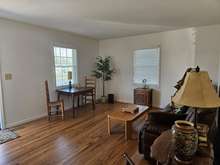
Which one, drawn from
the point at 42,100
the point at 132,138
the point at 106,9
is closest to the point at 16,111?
the point at 42,100

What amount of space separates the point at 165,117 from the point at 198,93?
1331 mm

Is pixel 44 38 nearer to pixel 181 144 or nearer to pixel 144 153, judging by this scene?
pixel 144 153

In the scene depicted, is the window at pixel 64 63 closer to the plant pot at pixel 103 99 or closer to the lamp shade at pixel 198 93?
the plant pot at pixel 103 99

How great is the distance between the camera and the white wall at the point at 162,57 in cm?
454

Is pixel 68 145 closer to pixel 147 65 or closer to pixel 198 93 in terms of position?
pixel 198 93

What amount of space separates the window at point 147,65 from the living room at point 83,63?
5 cm

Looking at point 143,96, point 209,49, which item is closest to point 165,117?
point 143,96

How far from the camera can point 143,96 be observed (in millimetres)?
5082

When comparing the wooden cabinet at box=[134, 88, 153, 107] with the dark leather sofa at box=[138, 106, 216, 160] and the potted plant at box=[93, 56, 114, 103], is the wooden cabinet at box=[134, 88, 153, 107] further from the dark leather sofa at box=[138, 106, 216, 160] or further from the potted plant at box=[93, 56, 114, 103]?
the dark leather sofa at box=[138, 106, 216, 160]

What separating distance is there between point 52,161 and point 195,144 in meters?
2.04

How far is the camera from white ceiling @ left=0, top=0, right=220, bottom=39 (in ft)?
8.50

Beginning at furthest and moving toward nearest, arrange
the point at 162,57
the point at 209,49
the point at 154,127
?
the point at 162,57 → the point at 209,49 → the point at 154,127

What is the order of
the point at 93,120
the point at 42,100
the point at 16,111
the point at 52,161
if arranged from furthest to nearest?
the point at 42,100
the point at 93,120
the point at 16,111
the point at 52,161

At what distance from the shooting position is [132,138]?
3.05m
